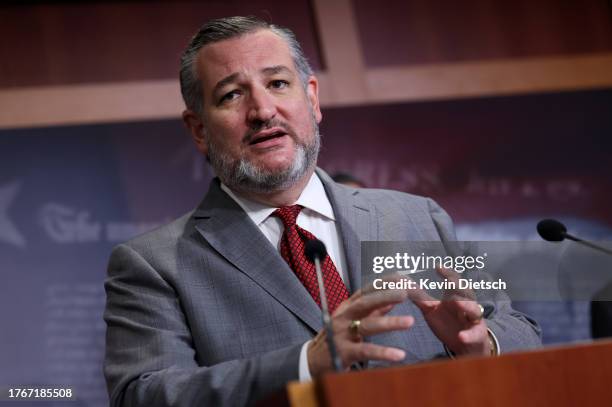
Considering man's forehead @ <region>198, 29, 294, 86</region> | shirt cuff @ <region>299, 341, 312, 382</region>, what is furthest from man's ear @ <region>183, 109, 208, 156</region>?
shirt cuff @ <region>299, 341, 312, 382</region>

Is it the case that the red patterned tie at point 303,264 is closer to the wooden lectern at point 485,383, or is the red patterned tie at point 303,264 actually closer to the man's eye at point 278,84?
the man's eye at point 278,84

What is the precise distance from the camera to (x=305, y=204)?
2.22 metres

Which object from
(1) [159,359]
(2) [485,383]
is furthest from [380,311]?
(1) [159,359]

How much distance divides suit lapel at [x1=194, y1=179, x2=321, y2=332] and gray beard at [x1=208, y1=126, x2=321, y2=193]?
7 cm

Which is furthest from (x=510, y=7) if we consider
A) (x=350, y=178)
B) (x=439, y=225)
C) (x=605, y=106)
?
(x=439, y=225)

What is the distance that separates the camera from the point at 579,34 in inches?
175

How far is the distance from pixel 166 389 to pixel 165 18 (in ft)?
8.82

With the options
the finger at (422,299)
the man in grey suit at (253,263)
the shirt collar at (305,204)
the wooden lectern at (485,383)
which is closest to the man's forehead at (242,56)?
the man in grey suit at (253,263)

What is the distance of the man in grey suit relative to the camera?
1767mm

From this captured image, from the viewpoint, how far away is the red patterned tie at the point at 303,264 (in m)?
2.02

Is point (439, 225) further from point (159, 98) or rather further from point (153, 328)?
point (159, 98)

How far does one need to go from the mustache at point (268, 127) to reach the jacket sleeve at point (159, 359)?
1.27 ft

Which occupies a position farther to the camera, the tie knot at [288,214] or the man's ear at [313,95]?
the man's ear at [313,95]

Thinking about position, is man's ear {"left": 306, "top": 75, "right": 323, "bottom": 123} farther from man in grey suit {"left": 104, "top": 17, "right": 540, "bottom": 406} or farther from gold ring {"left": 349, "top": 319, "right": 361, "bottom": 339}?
gold ring {"left": 349, "top": 319, "right": 361, "bottom": 339}
